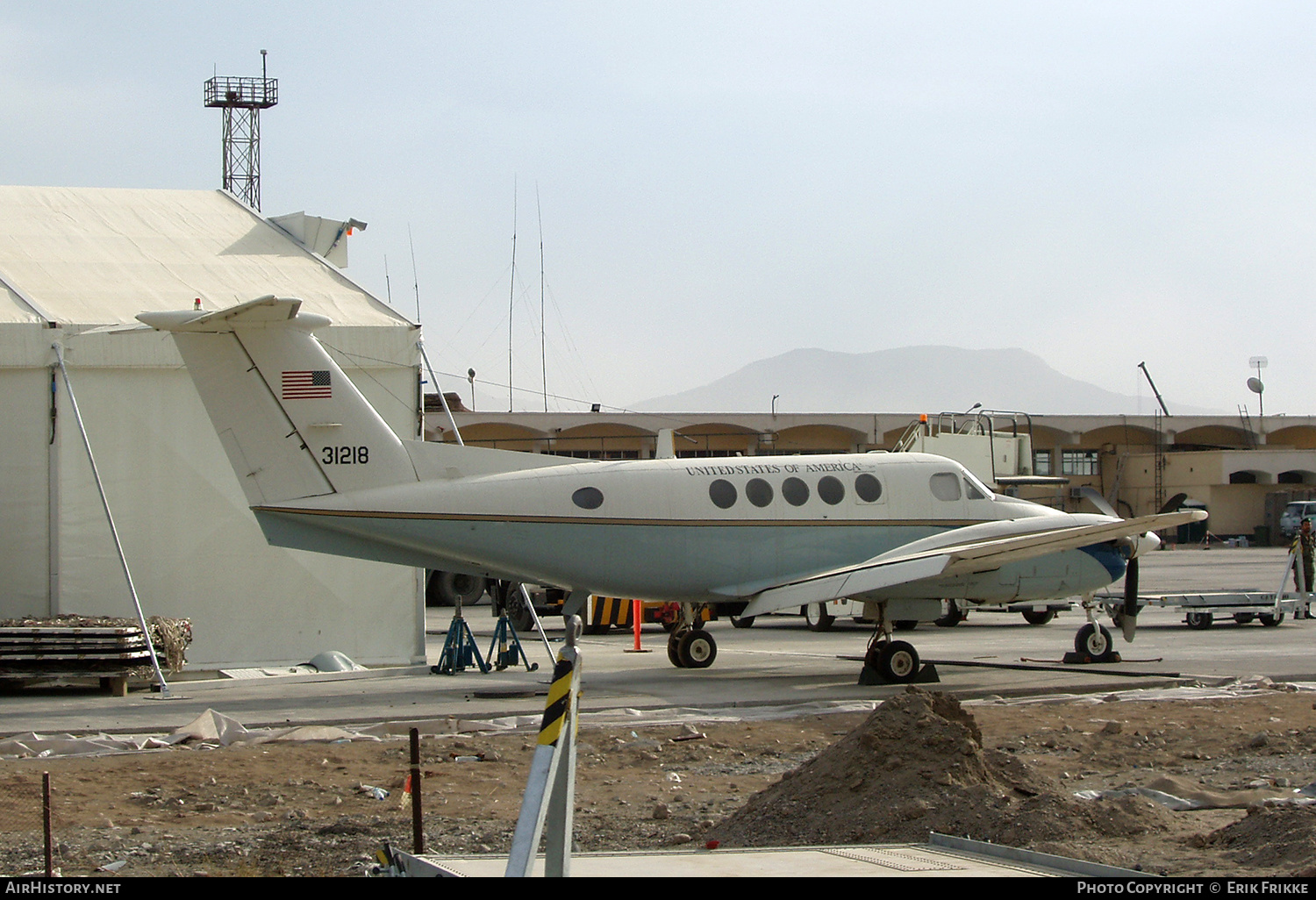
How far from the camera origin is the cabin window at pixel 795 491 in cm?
1723

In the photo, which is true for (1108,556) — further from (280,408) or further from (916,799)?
(280,408)

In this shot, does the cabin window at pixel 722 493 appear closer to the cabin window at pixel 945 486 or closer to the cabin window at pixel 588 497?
the cabin window at pixel 588 497

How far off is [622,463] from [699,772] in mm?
6512

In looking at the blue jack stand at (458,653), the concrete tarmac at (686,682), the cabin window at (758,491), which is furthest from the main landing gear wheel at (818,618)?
the blue jack stand at (458,653)

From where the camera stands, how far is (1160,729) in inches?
472

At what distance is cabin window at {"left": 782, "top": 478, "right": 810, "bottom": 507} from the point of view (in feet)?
56.5

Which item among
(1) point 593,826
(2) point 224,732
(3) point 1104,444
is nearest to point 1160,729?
(1) point 593,826

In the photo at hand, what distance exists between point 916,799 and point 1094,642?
11.3m

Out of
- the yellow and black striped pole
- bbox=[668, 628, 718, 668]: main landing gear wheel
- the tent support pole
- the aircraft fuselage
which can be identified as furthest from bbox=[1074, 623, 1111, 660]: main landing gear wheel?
the yellow and black striped pole

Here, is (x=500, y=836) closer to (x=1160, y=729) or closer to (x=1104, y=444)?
(x=1160, y=729)

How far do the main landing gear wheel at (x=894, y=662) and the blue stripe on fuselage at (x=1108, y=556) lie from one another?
11.1ft

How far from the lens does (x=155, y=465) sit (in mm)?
18516

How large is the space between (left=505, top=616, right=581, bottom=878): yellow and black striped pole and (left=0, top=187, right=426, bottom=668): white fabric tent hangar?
14472mm

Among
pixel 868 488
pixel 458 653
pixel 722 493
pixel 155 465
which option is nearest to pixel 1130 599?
pixel 868 488
